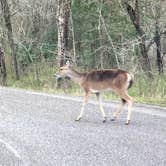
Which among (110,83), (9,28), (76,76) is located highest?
(9,28)

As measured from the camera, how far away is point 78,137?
10258 millimetres

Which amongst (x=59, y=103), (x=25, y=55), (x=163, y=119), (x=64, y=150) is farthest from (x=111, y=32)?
(x=64, y=150)

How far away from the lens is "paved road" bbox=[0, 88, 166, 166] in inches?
335

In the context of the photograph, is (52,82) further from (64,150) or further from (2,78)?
(64,150)

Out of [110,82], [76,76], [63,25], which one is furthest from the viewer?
[63,25]

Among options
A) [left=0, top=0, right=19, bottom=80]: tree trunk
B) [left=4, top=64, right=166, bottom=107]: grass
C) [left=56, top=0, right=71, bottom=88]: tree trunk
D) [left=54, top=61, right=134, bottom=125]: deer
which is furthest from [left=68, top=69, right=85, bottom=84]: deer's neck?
[left=0, top=0, right=19, bottom=80]: tree trunk

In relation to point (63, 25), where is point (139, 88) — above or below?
below

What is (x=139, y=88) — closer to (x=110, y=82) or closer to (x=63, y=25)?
(x=110, y=82)

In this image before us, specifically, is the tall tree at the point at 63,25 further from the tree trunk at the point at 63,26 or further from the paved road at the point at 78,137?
A: the paved road at the point at 78,137

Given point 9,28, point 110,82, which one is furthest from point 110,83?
point 9,28

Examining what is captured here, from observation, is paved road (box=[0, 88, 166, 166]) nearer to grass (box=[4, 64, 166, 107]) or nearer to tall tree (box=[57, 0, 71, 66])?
grass (box=[4, 64, 166, 107])

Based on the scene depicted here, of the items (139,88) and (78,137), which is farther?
(139,88)

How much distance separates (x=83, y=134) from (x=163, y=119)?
87.1 inches

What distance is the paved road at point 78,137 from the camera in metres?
8.50
